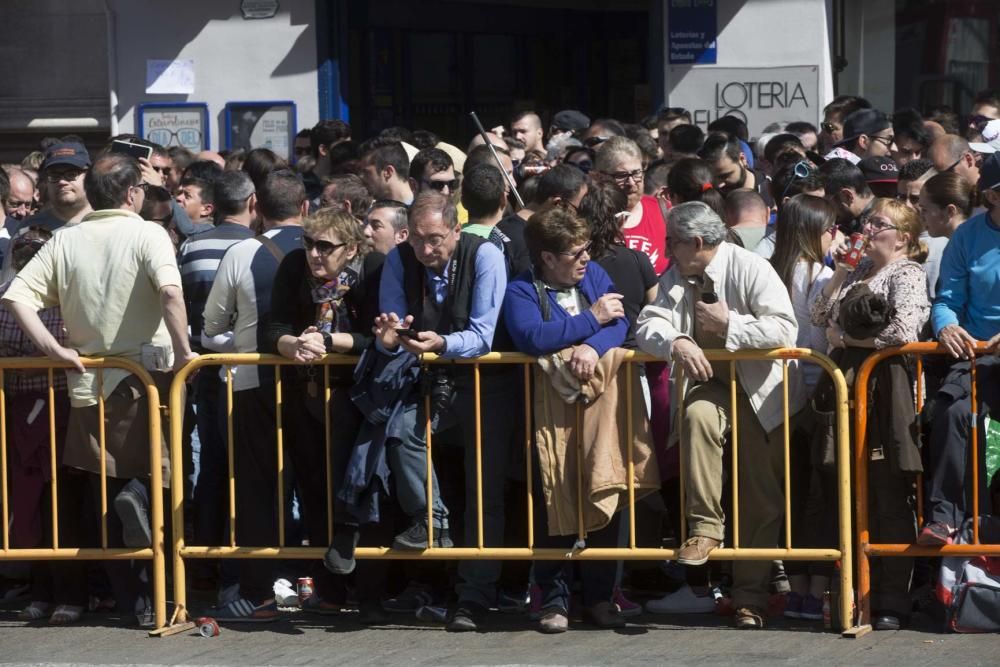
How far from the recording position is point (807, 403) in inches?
288

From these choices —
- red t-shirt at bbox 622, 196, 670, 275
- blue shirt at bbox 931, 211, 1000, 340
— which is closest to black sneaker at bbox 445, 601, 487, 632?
red t-shirt at bbox 622, 196, 670, 275

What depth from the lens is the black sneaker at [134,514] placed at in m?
7.42

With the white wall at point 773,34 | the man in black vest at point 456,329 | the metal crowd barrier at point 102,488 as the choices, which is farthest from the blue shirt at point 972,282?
the white wall at point 773,34

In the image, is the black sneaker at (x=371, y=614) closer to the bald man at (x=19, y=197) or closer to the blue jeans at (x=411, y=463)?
the blue jeans at (x=411, y=463)

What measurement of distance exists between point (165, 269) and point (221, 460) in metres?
1.03

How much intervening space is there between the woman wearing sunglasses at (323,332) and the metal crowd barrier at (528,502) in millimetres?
71

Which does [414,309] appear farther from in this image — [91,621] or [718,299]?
[91,621]

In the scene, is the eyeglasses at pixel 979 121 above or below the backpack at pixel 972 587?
above

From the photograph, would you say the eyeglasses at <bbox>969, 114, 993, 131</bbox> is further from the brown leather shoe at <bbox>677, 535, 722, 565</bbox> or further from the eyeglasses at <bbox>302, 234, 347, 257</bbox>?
the eyeglasses at <bbox>302, 234, 347, 257</bbox>

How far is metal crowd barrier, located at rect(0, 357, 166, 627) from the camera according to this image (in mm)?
7441

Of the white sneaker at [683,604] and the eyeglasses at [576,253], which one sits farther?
the white sneaker at [683,604]

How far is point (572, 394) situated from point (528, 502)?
0.58m

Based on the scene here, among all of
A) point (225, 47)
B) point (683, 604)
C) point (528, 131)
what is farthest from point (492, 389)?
point (225, 47)

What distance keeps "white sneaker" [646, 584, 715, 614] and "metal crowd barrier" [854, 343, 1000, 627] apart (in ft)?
2.67
